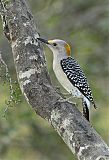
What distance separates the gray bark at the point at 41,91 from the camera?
305 cm

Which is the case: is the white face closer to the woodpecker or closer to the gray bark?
the woodpecker

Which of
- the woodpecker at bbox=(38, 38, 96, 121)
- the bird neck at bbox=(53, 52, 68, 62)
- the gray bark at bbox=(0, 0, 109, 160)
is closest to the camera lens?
the gray bark at bbox=(0, 0, 109, 160)

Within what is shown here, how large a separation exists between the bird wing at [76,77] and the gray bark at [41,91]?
1345 millimetres

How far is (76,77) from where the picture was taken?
536cm

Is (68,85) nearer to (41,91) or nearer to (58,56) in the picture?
(58,56)

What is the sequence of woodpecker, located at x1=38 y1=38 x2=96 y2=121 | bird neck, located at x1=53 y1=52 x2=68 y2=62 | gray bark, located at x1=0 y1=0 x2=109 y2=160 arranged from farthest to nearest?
1. bird neck, located at x1=53 y1=52 x2=68 y2=62
2. woodpecker, located at x1=38 y1=38 x2=96 y2=121
3. gray bark, located at x1=0 y1=0 x2=109 y2=160

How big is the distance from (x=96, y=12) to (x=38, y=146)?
94.3 inches

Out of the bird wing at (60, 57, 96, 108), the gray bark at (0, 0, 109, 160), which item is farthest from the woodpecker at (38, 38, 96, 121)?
the gray bark at (0, 0, 109, 160)

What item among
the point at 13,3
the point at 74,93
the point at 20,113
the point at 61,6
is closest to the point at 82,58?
the point at 61,6

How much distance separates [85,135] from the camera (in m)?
3.14

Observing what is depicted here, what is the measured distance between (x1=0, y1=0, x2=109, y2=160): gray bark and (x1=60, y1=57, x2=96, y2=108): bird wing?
1345 millimetres

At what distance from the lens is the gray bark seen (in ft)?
10.0

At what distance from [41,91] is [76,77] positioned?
71.7 inches

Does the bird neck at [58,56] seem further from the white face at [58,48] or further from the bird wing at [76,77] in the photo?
the bird wing at [76,77]
